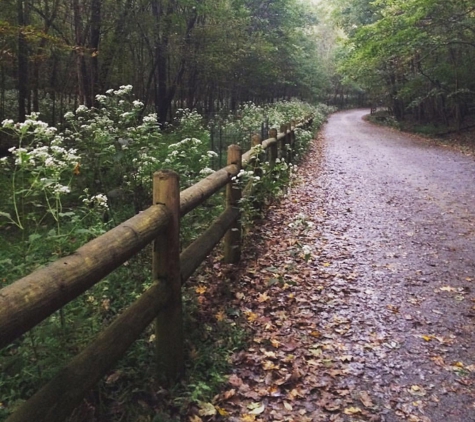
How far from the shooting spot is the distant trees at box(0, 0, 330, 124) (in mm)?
12938

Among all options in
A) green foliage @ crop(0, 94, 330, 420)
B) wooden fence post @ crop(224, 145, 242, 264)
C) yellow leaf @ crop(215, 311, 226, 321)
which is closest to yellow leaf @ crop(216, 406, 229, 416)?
green foliage @ crop(0, 94, 330, 420)

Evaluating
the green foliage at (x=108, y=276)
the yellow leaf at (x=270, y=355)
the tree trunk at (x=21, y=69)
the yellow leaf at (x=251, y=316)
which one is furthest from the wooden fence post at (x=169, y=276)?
the tree trunk at (x=21, y=69)

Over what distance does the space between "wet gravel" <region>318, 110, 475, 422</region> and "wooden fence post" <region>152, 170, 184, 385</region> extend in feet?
4.45

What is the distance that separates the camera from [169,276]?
307cm

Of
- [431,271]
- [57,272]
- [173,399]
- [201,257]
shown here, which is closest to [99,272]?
[57,272]

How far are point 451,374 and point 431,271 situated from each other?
2134 millimetres

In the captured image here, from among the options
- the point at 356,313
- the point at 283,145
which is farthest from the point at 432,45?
the point at 356,313

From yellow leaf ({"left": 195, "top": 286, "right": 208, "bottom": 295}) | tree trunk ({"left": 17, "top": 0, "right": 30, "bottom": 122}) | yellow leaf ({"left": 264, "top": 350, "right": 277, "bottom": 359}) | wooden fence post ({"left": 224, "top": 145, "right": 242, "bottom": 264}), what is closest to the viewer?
yellow leaf ({"left": 264, "top": 350, "right": 277, "bottom": 359})

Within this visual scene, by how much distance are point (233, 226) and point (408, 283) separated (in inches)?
84.7

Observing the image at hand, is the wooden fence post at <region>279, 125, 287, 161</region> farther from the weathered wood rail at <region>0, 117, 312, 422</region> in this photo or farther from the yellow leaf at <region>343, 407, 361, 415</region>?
the yellow leaf at <region>343, 407, 361, 415</region>

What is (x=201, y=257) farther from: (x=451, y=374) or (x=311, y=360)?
(x=451, y=374)

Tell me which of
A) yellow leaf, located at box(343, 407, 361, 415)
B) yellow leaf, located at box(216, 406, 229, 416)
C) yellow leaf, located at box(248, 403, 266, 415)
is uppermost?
yellow leaf, located at box(343, 407, 361, 415)

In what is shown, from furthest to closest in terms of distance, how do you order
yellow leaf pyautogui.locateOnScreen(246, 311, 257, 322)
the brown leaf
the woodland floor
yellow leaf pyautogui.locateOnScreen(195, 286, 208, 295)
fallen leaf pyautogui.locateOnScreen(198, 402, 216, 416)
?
yellow leaf pyautogui.locateOnScreen(195, 286, 208, 295), yellow leaf pyautogui.locateOnScreen(246, 311, 257, 322), the brown leaf, the woodland floor, fallen leaf pyautogui.locateOnScreen(198, 402, 216, 416)

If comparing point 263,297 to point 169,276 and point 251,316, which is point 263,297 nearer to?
point 251,316
